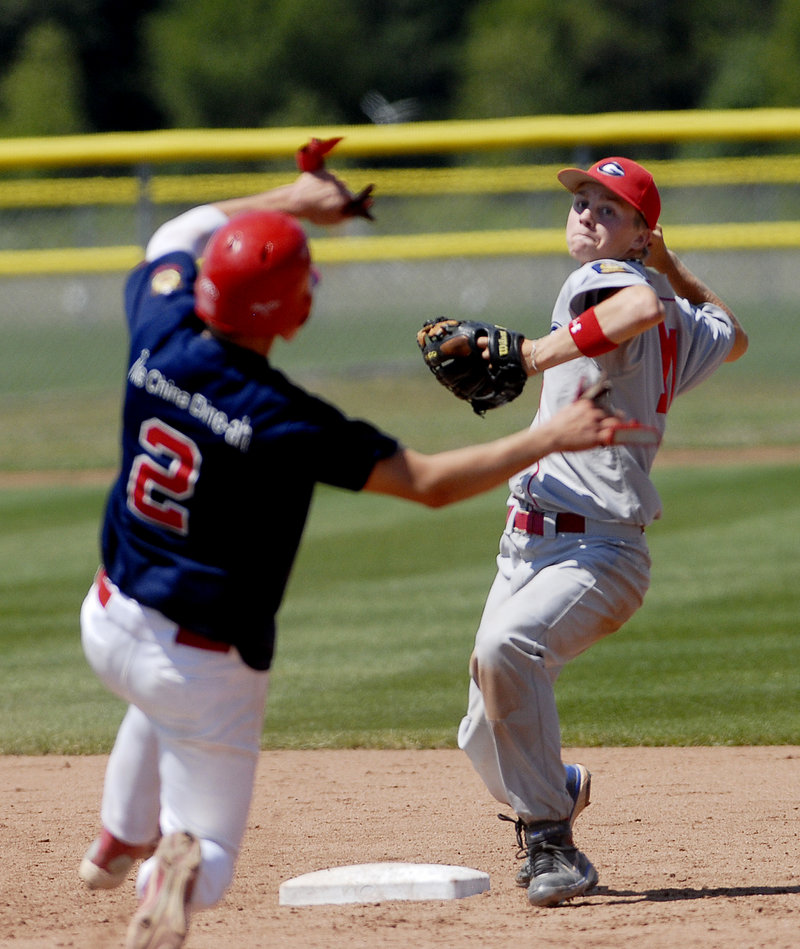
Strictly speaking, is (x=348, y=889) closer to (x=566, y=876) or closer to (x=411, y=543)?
(x=566, y=876)

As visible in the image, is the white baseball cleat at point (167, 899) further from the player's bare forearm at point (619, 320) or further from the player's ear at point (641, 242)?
the player's ear at point (641, 242)

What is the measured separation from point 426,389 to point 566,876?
14.0 m

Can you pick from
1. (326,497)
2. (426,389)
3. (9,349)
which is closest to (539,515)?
(326,497)

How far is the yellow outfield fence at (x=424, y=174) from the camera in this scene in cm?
1352

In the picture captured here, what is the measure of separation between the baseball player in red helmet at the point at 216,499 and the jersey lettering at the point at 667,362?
1150 millimetres

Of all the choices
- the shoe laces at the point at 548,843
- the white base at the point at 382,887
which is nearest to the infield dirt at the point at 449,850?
the white base at the point at 382,887

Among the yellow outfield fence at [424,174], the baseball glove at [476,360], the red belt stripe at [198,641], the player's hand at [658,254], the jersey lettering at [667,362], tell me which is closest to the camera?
the red belt stripe at [198,641]

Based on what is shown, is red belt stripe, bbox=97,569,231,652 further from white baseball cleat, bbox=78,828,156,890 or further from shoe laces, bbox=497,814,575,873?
shoe laces, bbox=497,814,575,873

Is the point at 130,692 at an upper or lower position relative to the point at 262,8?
lower

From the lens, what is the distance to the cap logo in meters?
4.25


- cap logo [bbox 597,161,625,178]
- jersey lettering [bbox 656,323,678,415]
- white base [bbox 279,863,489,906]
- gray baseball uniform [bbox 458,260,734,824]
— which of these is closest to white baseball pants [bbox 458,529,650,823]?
gray baseball uniform [bbox 458,260,734,824]

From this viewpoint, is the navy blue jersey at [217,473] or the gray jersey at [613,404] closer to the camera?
the navy blue jersey at [217,473]

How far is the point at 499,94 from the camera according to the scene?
60.5 m

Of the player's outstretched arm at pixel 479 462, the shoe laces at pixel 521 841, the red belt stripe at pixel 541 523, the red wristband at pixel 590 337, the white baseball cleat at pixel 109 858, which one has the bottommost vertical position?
the shoe laces at pixel 521 841
